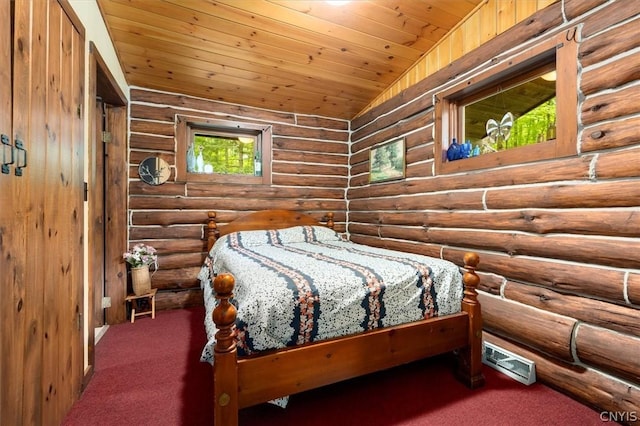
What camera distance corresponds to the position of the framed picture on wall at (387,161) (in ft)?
10.6

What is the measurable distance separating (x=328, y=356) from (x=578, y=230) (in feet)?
5.39

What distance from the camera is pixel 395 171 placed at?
331cm

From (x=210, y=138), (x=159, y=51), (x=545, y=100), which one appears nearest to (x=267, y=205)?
(x=210, y=138)

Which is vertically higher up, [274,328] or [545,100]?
[545,100]

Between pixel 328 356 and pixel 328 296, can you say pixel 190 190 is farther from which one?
pixel 328 356

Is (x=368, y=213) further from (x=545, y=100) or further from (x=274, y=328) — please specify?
(x=274, y=328)

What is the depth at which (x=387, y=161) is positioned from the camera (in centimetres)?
344

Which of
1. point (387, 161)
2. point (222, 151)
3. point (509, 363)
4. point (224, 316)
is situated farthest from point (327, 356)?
point (222, 151)

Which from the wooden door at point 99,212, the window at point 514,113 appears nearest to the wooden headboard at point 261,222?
the wooden door at point 99,212

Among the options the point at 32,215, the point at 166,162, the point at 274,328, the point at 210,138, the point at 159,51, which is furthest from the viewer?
the point at 210,138

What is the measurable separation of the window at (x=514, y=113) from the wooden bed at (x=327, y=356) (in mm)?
917

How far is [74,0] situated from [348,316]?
244cm

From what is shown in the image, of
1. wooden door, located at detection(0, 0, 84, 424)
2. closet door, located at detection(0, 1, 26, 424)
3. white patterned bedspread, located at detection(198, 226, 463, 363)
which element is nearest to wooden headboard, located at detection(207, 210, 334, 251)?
white patterned bedspread, located at detection(198, 226, 463, 363)

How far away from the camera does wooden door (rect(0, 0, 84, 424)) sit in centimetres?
111
